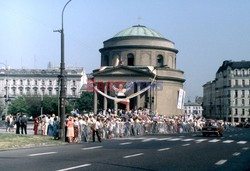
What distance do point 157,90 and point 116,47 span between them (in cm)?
1423

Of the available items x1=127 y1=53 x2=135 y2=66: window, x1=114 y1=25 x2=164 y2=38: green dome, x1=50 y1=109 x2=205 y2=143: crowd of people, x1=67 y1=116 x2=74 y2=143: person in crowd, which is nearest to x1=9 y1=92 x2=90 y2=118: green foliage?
x1=127 y1=53 x2=135 y2=66: window

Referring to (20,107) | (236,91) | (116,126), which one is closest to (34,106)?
(20,107)

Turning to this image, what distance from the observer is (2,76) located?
138 meters

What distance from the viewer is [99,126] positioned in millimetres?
29406

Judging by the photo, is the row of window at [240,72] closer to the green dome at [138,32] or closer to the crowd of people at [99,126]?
the green dome at [138,32]

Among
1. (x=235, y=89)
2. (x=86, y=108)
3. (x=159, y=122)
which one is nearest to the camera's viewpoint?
(x=159, y=122)

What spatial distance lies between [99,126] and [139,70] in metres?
58.2

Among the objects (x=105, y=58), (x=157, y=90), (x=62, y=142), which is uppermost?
(x=105, y=58)

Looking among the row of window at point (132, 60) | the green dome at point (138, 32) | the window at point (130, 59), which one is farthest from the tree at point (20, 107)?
the green dome at point (138, 32)

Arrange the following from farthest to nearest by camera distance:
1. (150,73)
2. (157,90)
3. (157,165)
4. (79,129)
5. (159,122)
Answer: (157,90), (150,73), (159,122), (79,129), (157,165)

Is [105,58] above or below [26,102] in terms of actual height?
above

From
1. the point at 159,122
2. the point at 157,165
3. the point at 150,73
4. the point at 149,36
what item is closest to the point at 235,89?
the point at 149,36

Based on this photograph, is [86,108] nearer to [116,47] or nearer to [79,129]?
[116,47]

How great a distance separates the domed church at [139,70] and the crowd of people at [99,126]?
33193mm
